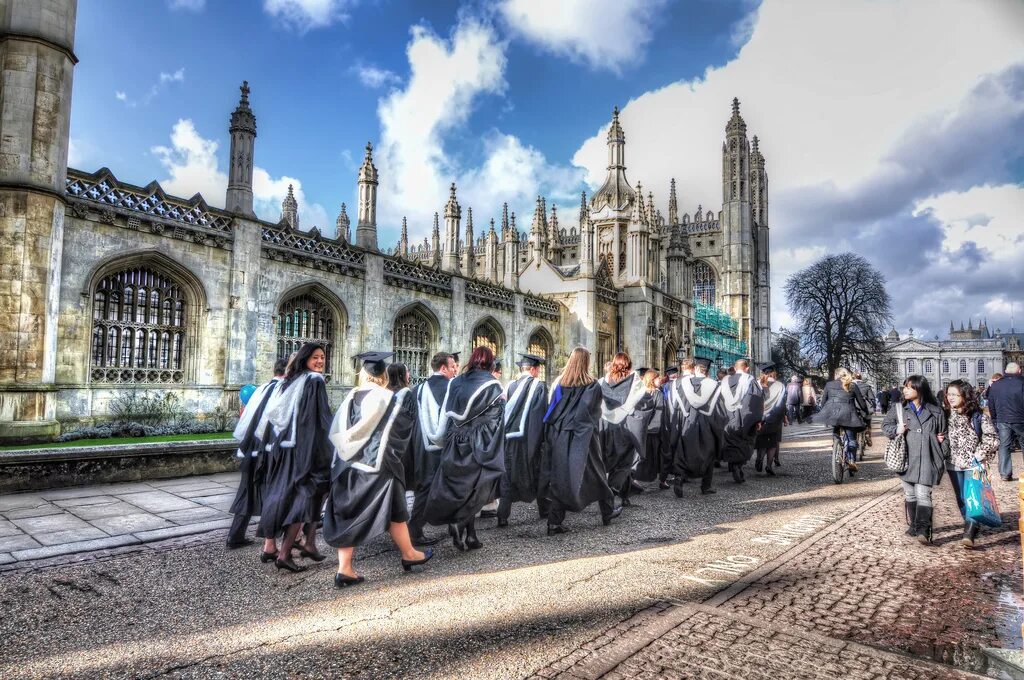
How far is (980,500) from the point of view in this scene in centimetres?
536

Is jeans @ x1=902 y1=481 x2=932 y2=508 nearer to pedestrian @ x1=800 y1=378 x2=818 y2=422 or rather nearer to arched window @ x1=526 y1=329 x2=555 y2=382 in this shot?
pedestrian @ x1=800 y1=378 x2=818 y2=422

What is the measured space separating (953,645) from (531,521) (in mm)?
4097

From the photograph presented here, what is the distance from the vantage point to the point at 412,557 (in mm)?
4770

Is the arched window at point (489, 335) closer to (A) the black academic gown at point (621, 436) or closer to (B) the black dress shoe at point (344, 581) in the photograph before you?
(A) the black academic gown at point (621, 436)

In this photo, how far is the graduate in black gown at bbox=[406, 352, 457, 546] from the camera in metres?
5.61

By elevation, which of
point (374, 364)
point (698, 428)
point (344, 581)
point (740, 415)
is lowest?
point (344, 581)

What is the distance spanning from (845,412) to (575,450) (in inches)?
223

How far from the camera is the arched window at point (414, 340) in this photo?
16.9 meters

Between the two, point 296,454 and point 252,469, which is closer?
point 296,454

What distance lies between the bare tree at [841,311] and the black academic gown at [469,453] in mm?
37899

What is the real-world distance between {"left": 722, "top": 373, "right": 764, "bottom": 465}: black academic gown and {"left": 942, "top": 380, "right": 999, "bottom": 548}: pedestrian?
347 cm

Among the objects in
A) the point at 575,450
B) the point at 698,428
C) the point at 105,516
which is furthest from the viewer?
the point at 698,428

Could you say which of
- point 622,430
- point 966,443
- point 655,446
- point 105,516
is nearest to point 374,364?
point 622,430

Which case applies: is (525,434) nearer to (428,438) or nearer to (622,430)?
(428,438)
